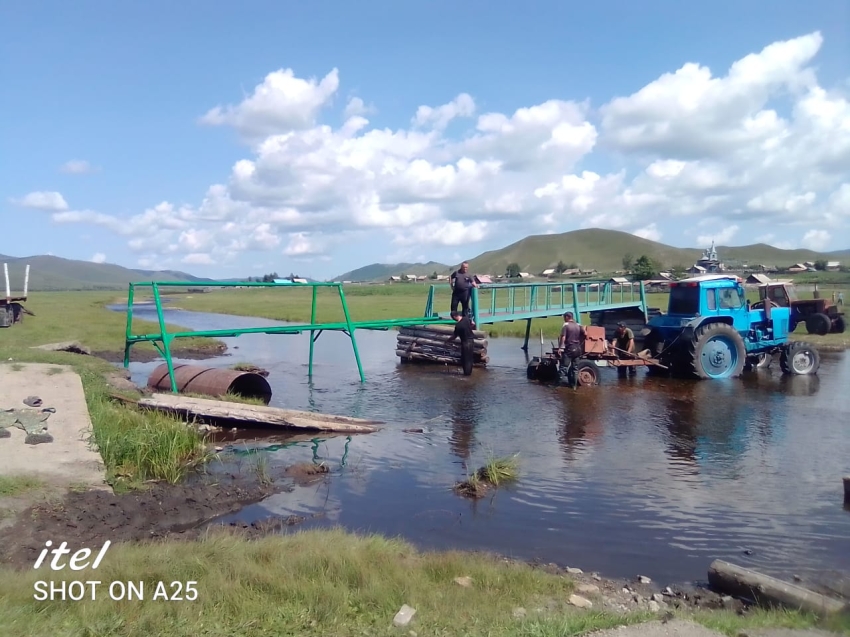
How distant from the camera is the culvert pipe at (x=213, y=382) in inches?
554

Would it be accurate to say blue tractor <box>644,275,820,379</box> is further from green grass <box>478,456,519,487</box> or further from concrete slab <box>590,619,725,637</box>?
concrete slab <box>590,619,725,637</box>

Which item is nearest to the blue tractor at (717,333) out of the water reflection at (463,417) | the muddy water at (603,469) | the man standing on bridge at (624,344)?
the muddy water at (603,469)

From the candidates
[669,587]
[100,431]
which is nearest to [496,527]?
[669,587]

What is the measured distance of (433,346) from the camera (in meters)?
22.2

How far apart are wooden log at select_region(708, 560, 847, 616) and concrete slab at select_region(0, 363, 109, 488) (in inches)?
258

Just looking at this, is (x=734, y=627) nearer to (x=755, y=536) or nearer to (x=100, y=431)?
(x=755, y=536)

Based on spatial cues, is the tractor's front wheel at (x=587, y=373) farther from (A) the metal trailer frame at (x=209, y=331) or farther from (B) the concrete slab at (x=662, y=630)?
(B) the concrete slab at (x=662, y=630)

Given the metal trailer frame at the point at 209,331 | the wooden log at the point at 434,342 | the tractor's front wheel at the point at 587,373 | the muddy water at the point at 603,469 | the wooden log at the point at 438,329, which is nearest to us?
the muddy water at the point at 603,469

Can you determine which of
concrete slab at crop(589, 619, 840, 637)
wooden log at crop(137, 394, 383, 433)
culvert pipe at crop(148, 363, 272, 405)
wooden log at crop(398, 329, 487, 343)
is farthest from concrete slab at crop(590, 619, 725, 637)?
wooden log at crop(398, 329, 487, 343)

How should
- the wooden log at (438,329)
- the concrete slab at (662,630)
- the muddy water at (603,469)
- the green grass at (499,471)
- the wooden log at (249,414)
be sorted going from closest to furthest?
the concrete slab at (662,630) < the muddy water at (603,469) < the green grass at (499,471) < the wooden log at (249,414) < the wooden log at (438,329)

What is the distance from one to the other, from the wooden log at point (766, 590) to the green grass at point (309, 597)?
0.26 m

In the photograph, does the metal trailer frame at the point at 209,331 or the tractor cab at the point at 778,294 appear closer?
the metal trailer frame at the point at 209,331

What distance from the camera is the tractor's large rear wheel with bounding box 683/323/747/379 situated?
1798cm

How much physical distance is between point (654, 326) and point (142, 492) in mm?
14707
